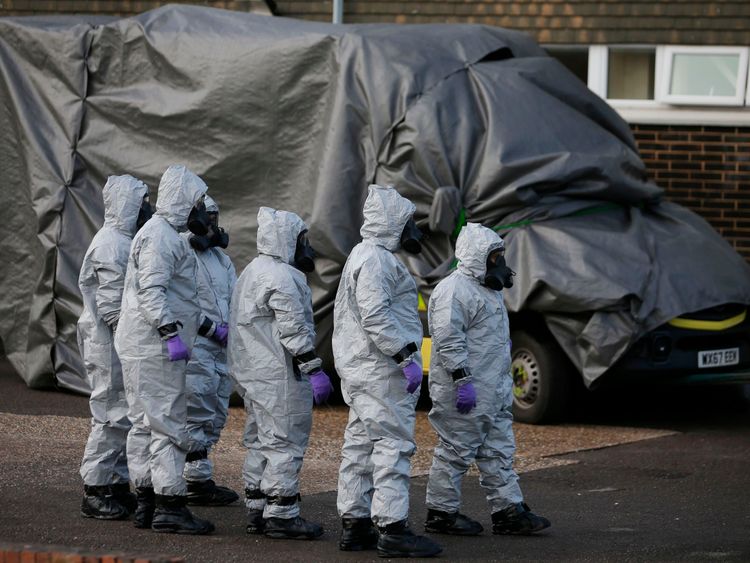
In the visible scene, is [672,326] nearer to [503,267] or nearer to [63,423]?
[503,267]

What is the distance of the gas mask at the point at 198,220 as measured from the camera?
7.80 metres

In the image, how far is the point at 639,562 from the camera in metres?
7.04

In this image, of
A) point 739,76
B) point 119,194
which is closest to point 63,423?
point 119,194

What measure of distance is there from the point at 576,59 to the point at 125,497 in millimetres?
8642

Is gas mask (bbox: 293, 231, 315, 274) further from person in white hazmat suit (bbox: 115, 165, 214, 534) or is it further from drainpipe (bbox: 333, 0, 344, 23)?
drainpipe (bbox: 333, 0, 344, 23)

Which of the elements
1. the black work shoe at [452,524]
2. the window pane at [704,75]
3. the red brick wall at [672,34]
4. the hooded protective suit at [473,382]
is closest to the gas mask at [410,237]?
the hooded protective suit at [473,382]

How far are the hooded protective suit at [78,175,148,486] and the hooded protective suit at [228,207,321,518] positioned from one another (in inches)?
29.6

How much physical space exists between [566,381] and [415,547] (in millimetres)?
3886

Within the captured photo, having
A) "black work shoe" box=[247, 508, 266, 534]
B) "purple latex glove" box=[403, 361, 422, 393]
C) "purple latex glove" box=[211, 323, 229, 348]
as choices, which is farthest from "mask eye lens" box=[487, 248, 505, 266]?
"black work shoe" box=[247, 508, 266, 534]

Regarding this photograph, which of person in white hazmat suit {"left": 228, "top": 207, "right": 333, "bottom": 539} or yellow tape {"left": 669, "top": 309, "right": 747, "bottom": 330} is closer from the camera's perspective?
person in white hazmat suit {"left": 228, "top": 207, "right": 333, "bottom": 539}

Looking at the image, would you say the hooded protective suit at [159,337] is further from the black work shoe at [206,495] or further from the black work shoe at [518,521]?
the black work shoe at [518,521]

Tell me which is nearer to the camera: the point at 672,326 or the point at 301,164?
the point at 672,326

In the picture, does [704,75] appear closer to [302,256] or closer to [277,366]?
[302,256]

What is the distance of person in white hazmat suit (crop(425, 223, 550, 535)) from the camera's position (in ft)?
25.3
